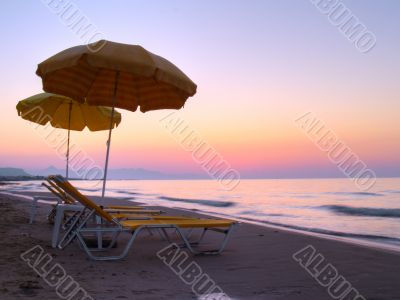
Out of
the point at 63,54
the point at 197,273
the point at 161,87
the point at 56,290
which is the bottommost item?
the point at 56,290

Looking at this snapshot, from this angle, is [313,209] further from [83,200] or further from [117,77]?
[83,200]

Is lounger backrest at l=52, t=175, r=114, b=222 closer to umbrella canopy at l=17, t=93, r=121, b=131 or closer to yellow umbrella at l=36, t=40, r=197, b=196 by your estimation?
yellow umbrella at l=36, t=40, r=197, b=196

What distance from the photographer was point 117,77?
6266 millimetres

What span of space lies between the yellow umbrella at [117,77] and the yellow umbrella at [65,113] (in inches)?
56.9

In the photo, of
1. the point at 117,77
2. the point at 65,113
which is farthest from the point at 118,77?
the point at 65,113

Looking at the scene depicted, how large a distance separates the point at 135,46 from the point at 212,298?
3.08 meters

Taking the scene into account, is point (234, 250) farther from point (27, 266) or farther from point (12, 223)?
point (12, 223)

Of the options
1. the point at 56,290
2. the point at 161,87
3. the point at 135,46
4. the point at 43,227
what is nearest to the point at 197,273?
the point at 56,290

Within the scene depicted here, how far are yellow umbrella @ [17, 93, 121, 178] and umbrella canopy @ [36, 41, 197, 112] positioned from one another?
1.43 m

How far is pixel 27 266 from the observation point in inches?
170

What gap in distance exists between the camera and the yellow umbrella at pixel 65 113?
837cm

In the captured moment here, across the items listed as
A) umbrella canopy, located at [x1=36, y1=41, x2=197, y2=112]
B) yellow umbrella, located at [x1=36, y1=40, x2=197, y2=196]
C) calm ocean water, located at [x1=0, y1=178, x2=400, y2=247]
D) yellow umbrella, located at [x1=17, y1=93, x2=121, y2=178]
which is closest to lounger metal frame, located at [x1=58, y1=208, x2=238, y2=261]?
yellow umbrella, located at [x1=36, y1=40, x2=197, y2=196]

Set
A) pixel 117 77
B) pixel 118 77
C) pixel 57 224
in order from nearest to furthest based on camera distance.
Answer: pixel 57 224 → pixel 117 77 → pixel 118 77

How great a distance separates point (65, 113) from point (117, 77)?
10.8 feet
